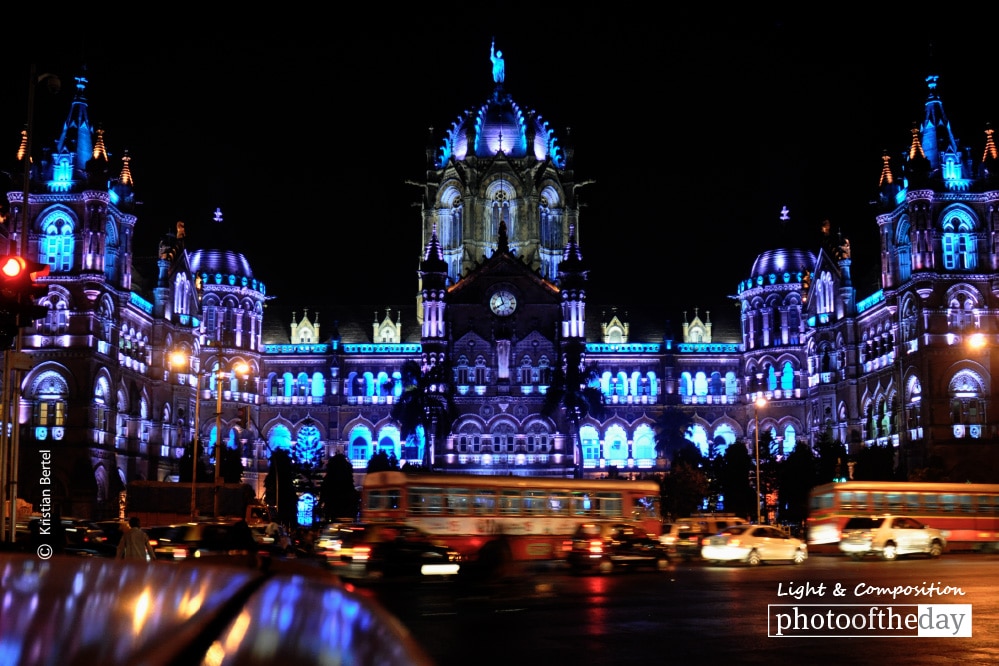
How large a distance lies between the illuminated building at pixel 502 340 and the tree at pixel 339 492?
1025cm

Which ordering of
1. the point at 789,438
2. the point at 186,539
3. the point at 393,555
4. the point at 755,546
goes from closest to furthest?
the point at 393,555, the point at 186,539, the point at 755,546, the point at 789,438

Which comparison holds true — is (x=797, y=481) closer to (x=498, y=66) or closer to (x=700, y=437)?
(x=700, y=437)

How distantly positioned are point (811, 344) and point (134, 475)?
5558 cm

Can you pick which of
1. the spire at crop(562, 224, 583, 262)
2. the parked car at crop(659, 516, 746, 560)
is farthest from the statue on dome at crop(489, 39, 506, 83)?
the parked car at crop(659, 516, 746, 560)

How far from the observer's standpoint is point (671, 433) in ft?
325

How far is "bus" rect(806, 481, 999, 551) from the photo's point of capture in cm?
4606

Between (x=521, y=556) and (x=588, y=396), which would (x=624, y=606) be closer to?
(x=521, y=556)

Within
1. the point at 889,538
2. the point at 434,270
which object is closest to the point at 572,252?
the point at 434,270

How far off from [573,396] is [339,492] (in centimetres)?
2160

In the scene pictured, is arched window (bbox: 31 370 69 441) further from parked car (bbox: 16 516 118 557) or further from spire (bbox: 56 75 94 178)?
parked car (bbox: 16 516 118 557)

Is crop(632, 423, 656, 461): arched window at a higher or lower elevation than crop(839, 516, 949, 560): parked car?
higher

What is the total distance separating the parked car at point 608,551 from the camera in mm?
33281

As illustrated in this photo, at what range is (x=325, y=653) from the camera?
1.96m

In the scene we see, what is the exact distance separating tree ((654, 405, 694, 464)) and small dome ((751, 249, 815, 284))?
1447cm
